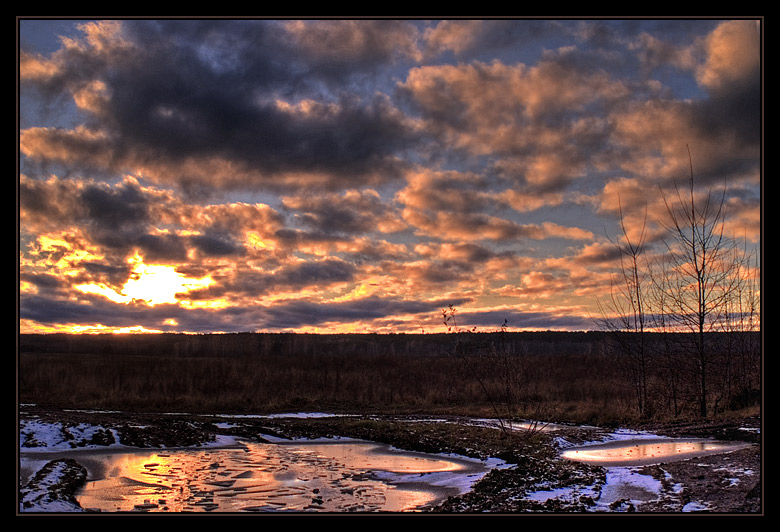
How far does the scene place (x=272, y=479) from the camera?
31.9ft

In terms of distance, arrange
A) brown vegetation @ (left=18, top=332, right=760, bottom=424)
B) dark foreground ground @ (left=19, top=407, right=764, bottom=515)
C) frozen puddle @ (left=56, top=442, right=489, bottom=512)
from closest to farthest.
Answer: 1. dark foreground ground @ (left=19, top=407, right=764, bottom=515)
2. frozen puddle @ (left=56, top=442, right=489, bottom=512)
3. brown vegetation @ (left=18, top=332, right=760, bottom=424)

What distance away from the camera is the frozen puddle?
7.98 meters

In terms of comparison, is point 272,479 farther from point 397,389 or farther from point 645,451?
point 397,389

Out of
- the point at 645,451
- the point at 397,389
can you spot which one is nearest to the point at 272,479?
the point at 645,451

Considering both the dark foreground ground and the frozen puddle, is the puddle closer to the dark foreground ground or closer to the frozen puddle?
the dark foreground ground

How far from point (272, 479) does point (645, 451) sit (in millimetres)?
7962

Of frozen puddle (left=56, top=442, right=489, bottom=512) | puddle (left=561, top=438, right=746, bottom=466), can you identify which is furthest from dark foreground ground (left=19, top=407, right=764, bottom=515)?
frozen puddle (left=56, top=442, right=489, bottom=512)

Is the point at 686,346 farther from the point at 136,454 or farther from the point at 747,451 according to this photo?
the point at 136,454

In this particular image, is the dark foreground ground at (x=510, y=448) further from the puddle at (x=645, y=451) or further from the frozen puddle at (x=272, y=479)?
the frozen puddle at (x=272, y=479)

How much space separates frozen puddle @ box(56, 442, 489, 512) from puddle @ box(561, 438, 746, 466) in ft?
8.00

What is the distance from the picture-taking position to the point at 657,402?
19734mm

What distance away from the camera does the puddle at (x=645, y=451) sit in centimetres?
1118

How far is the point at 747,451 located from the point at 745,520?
6.81 meters

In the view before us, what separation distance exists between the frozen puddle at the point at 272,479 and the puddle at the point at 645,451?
8.00 ft
